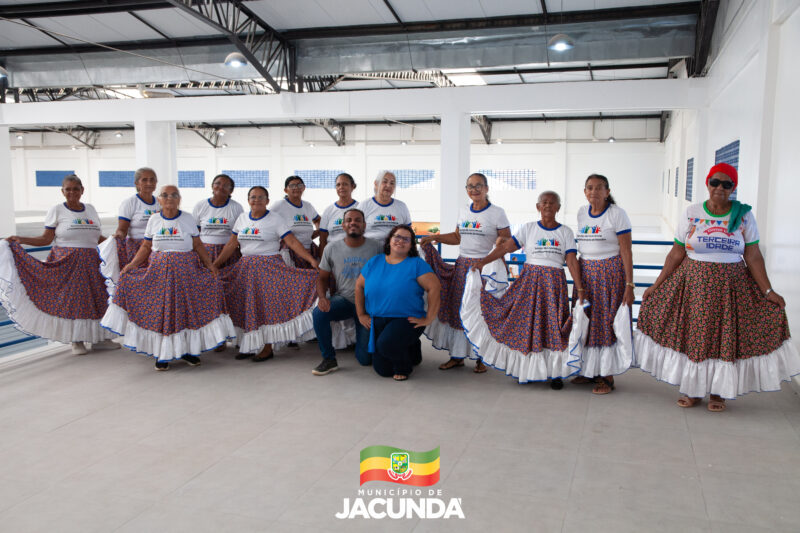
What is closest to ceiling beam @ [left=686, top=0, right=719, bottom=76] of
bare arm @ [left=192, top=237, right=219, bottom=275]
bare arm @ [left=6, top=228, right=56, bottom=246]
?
bare arm @ [left=192, top=237, right=219, bottom=275]

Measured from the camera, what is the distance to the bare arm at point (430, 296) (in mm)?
4375

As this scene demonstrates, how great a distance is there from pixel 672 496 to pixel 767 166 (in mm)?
3360

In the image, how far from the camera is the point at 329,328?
4.70m

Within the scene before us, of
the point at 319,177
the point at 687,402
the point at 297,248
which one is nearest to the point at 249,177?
the point at 319,177

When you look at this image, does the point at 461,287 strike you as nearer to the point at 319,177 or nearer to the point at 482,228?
the point at 482,228

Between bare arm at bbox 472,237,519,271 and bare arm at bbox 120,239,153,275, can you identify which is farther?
bare arm at bbox 120,239,153,275

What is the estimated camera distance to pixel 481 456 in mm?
3145

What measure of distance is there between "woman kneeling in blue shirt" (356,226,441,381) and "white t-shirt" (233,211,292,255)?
2.92 ft

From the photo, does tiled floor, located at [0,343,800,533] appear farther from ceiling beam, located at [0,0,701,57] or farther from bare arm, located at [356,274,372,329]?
ceiling beam, located at [0,0,701,57]

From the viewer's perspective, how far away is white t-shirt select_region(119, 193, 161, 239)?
522 centimetres

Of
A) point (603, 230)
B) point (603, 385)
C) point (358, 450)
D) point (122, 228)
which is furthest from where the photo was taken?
point (122, 228)

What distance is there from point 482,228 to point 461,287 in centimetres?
48

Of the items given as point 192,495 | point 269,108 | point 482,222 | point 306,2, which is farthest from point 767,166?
point 269,108

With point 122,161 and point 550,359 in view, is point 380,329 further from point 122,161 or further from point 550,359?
point 122,161
